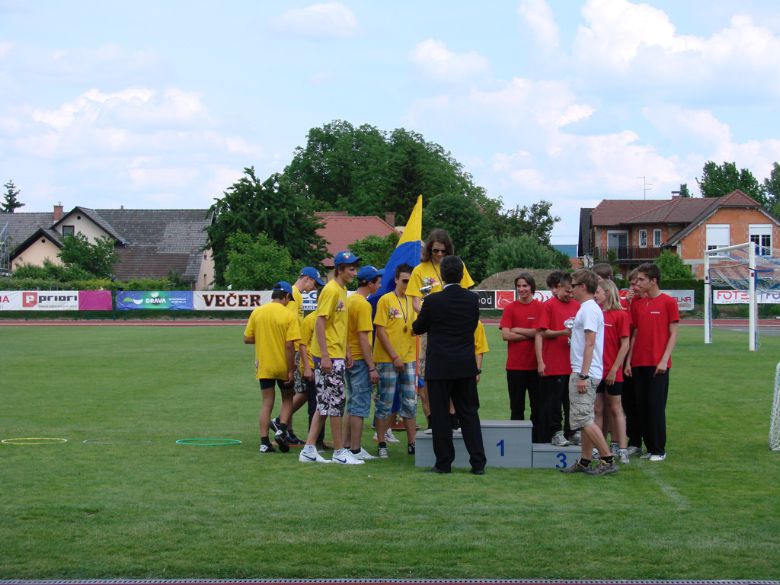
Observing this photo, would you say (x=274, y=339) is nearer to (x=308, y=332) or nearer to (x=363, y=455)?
(x=308, y=332)

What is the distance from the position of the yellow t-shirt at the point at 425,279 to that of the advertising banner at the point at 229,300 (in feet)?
146

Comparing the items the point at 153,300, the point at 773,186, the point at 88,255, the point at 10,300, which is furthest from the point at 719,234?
the point at 773,186

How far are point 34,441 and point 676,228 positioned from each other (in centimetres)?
7551

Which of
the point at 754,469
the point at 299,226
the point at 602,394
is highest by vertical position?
the point at 299,226

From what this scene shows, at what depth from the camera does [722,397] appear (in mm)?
16062

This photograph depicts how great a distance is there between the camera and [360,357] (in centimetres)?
996

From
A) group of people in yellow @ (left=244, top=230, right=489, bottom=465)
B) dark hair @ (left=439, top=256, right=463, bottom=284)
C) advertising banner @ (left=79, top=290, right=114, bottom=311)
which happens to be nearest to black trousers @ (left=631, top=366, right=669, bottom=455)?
group of people in yellow @ (left=244, top=230, right=489, bottom=465)

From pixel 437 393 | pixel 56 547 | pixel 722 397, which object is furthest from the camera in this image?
pixel 722 397

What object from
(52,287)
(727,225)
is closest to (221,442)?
(52,287)

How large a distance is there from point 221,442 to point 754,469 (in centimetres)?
539

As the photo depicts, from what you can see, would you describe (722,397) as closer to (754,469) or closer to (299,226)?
(754,469)

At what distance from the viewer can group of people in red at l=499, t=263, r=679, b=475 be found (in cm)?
980

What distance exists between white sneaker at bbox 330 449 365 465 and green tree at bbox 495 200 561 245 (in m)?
89.0

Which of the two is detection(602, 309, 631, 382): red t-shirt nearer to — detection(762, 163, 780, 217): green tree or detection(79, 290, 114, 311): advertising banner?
detection(79, 290, 114, 311): advertising banner
